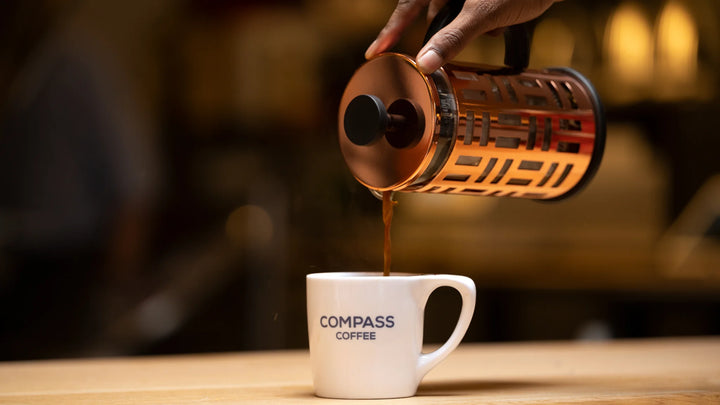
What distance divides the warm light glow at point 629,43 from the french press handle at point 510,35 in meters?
1.73

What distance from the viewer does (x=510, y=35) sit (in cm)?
79

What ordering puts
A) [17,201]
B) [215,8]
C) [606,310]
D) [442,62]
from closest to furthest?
[442,62] → [17,201] → [215,8] → [606,310]

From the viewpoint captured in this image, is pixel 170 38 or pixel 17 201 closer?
pixel 17 201

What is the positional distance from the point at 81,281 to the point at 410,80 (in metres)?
1.28

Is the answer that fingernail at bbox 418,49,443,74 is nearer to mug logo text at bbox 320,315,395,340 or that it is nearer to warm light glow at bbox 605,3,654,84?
mug logo text at bbox 320,315,395,340

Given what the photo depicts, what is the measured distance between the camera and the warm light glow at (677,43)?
7.81 ft

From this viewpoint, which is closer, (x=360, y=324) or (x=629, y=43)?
(x=360, y=324)

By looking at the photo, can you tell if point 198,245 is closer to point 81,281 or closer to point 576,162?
point 81,281

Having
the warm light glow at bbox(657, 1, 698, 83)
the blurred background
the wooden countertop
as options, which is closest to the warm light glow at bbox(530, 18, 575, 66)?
the blurred background

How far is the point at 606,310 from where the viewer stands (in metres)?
2.33

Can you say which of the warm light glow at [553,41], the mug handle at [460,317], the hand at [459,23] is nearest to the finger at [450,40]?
the hand at [459,23]

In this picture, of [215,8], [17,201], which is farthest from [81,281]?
[215,8]

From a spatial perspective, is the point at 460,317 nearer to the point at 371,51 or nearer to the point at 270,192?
the point at 371,51

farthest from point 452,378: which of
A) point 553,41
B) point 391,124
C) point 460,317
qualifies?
point 553,41
